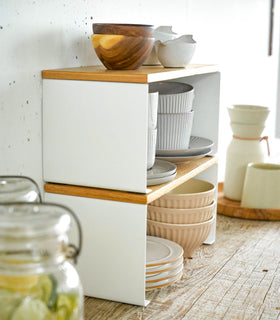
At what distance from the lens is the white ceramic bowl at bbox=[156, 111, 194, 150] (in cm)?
181

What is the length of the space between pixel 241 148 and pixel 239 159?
4 centimetres

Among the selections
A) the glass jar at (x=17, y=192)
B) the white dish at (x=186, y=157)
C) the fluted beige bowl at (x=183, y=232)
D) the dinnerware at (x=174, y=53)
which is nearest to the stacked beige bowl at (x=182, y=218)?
the fluted beige bowl at (x=183, y=232)

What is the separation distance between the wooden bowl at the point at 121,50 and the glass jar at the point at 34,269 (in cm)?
78

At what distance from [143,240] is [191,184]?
58cm

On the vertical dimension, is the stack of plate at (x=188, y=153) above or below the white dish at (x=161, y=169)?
above

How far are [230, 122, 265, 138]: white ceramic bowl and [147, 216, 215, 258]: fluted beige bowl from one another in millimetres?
597

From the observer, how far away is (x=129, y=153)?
1.48 metres

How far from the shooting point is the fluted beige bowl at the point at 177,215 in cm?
180

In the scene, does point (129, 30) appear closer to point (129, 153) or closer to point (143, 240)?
point (129, 153)

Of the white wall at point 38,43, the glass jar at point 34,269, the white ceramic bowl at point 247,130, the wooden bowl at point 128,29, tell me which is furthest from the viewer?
the white ceramic bowl at point 247,130

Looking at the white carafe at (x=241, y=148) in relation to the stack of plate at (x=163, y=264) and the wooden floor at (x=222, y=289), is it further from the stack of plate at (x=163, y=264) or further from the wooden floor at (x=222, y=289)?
the stack of plate at (x=163, y=264)

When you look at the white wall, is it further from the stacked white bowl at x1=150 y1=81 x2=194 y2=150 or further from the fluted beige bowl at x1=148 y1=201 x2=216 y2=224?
the fluted beige bowl at x1=148 y1=201 x2=216 y2=224

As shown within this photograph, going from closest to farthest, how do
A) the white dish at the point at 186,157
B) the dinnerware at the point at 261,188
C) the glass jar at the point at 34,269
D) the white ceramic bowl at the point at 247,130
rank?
the glass jar at the point at 34,269, the white dish at the point at 186,157, the dinnerware at the point at 261,188, the white ceramic bowl at the point at 247,130

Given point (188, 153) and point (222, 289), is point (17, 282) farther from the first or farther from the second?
point (188, 153)
